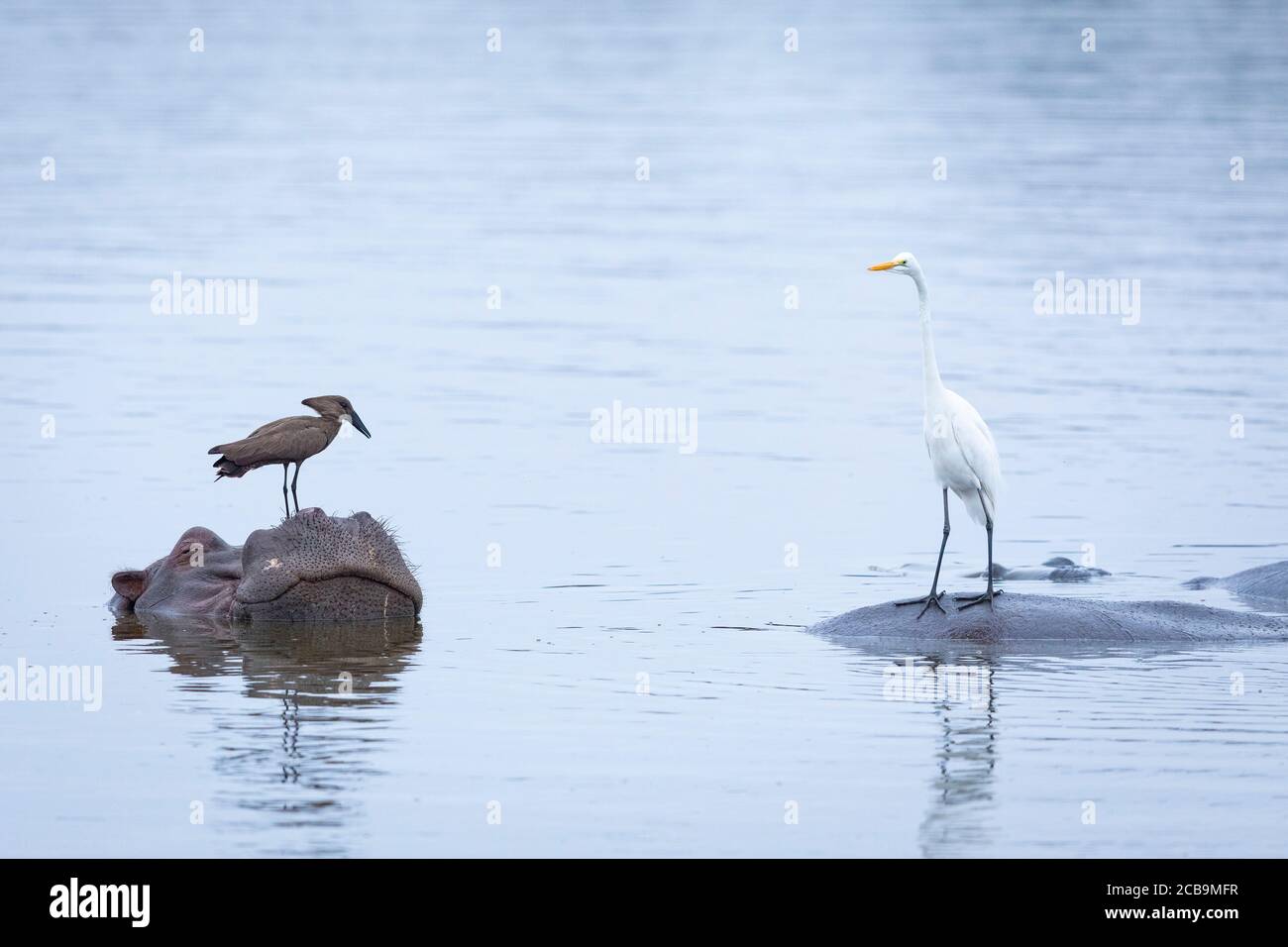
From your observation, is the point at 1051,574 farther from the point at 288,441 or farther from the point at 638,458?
the point at 638,458

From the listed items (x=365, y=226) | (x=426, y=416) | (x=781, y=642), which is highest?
(x=365, y=226)

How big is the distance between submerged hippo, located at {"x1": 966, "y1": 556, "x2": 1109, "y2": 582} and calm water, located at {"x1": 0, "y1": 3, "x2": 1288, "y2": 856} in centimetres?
28

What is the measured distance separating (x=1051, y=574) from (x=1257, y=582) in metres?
1.43

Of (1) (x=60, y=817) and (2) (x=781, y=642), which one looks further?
(2) (x=781, y=642)

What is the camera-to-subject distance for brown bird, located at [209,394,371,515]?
46.1 ft

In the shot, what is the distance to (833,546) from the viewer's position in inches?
683

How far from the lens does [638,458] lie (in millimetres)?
21156

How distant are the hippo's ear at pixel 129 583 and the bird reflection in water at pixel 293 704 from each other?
0.20 m

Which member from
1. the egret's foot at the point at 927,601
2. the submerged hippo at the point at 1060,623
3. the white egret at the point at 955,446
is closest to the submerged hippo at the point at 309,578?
→ the submerged hippo at the point at 1060,623

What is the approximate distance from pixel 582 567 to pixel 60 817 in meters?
6.61

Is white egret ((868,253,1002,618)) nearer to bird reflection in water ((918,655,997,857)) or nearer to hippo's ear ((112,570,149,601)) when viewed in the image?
bird reflection in water ((918,655,997,857))

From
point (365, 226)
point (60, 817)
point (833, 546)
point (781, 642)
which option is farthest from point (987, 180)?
point (60, 817)

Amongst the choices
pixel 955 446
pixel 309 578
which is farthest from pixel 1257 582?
pixel 309 578
